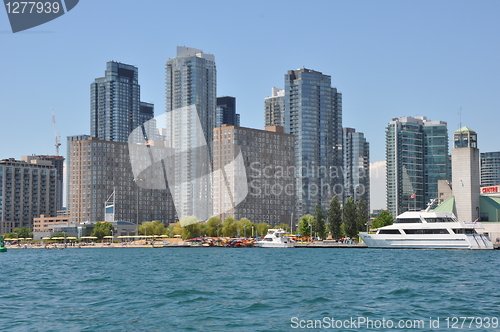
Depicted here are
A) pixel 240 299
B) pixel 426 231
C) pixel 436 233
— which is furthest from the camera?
pixel 426 231

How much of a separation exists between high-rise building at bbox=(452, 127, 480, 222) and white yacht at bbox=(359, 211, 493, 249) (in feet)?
80.3

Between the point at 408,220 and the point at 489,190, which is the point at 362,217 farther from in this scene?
the point at 408,220

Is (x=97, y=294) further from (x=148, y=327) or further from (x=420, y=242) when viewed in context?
(x=420, y=242)

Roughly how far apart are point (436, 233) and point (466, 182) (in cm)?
3108

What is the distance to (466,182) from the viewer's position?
153000 millimetres

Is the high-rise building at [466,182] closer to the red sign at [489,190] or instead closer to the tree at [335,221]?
the red sign at [489,190]

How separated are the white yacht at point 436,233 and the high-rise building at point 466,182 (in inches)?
964

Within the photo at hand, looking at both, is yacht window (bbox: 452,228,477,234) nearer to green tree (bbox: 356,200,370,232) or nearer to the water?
green tree (bbox: 356,200,370,232)

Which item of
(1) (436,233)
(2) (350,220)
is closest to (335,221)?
(2) (350,220)

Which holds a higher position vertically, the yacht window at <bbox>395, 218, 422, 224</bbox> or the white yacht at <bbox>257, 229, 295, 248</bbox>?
the yacht window at <bbox>395, 218, 422, 224</bbox>

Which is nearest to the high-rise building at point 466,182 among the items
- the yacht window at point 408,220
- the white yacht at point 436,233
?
the white yacht at point 436,233

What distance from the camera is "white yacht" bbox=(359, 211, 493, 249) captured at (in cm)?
12638

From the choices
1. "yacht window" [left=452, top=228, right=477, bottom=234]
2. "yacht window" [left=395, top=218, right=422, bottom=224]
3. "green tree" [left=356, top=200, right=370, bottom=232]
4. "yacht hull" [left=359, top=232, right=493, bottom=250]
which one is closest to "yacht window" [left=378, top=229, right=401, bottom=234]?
"yacht hull" [left=359, top=232, right=493, bottom=250]

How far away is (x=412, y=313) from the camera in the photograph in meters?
39.2
